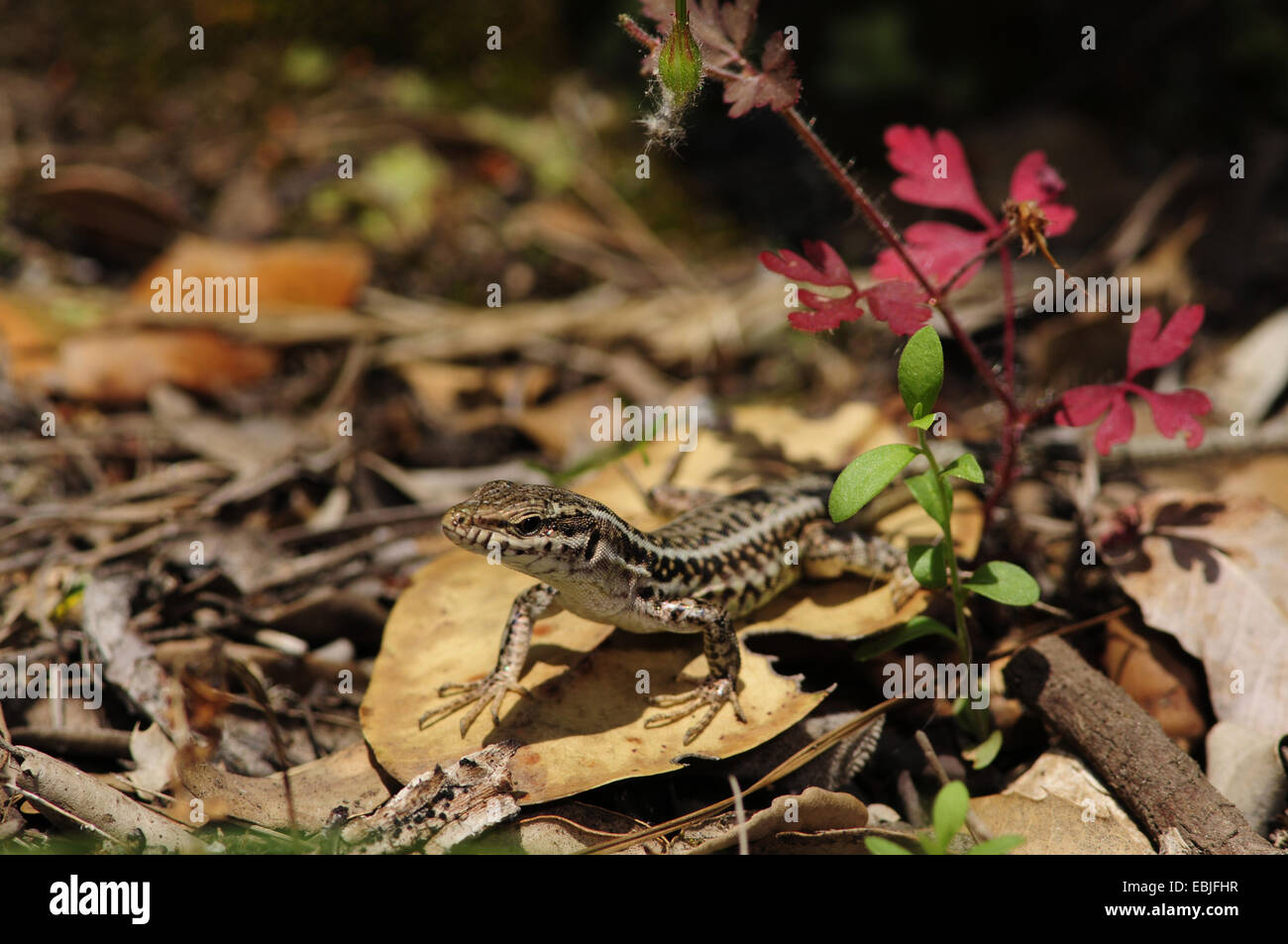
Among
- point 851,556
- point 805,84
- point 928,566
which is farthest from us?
point 805,84

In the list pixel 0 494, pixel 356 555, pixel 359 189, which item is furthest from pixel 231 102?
pixel 356 555

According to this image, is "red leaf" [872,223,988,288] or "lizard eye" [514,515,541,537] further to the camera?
"red leaf" [872,223,988,288]

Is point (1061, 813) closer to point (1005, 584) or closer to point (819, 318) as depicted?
point (1005, 584)

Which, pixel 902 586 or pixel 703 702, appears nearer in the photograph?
pixel 703 702

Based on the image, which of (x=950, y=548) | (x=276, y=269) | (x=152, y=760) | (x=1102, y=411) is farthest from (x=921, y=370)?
(x=276, y=269)

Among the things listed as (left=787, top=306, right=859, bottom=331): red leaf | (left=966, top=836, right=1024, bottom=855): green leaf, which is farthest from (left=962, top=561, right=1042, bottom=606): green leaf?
(left=787, top=306, right=859, bottom=331): red leaf

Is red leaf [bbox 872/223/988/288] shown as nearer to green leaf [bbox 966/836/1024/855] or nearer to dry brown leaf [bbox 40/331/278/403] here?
green leaf [bbox 966/836/1024/855]

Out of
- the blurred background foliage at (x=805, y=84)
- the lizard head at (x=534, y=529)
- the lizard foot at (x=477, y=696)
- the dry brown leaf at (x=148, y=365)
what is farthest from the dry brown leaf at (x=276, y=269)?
the lizard foot at (x=477, y=696)

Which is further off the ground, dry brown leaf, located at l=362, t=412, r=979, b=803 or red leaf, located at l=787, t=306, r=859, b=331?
red leaf, located at l=787, t=306, r=859, b=331
